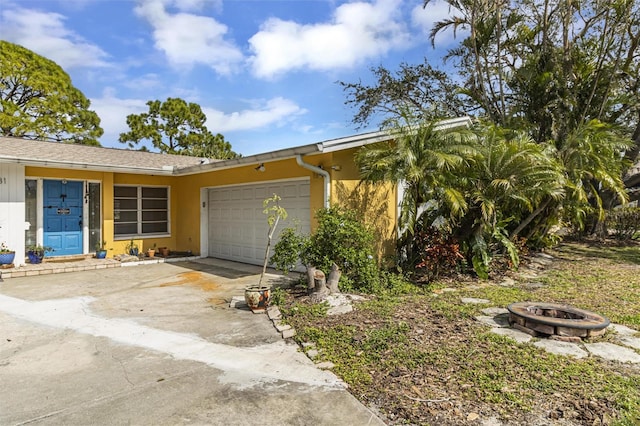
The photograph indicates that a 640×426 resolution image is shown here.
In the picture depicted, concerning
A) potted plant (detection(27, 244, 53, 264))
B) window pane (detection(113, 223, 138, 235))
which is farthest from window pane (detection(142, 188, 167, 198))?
potted plant (detection(27, 244, 53, 264))

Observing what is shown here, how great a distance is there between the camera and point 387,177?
7.31 metres

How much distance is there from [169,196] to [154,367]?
1008 cm

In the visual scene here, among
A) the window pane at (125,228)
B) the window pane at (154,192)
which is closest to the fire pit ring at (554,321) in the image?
the window pane at (125,228)

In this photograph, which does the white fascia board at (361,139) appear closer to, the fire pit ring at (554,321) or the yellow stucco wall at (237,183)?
the yellow stucco wall at (237,183)

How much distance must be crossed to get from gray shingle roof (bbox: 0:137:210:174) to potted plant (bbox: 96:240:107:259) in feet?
7.69

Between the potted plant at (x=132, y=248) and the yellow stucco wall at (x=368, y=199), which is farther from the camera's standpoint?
the potted plant at (x=132, y=248)

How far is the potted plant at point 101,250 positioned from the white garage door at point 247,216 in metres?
3.02

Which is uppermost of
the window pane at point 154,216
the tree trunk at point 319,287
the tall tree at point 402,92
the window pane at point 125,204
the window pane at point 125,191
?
the tall tree at point 402,92

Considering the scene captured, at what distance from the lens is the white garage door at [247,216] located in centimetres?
917

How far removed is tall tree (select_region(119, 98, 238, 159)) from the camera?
102 ft

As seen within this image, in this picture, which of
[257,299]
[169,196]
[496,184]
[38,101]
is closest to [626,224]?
[496,184]

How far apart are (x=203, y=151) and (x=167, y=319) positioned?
27.2m

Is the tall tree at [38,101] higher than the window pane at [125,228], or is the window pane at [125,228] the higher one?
the tall tree at [38,101]

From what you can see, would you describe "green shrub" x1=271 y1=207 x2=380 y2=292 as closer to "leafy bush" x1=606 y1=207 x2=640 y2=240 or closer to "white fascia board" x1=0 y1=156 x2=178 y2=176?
"white fascia board" x1=0 y1=156 x2=178 y2=176
